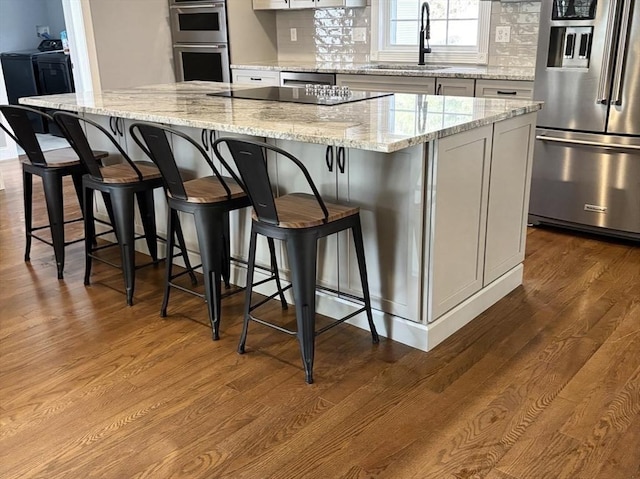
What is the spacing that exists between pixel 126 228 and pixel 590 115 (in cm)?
268

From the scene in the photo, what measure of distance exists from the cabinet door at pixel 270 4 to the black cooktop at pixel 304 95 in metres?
2.01

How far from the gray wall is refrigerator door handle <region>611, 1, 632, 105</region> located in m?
6.86

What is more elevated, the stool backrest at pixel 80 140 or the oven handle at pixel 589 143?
the stool backrest at pixel 80 140

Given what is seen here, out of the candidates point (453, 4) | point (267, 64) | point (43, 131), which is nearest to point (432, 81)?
point (453, 4)

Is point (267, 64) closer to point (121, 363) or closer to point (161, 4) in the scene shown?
point (161, 4)

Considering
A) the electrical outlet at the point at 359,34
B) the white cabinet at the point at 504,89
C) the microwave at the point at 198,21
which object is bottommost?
the white cabinet at the point at 504,89

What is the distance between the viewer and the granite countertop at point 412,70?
13.2 feet

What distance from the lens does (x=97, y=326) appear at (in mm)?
2869

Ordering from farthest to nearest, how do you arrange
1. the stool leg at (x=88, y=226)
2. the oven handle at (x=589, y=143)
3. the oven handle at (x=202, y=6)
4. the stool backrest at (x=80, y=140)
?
the oven handle at (x=202, y=6) < the oven handle at (x=589, y=143) < the stool leg at (x=88, y=226) < the stool backrest at (x=80, y=140)

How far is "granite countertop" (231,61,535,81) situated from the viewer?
4031 mm

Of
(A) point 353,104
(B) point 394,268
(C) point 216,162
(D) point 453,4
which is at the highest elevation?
(D) point 453,4

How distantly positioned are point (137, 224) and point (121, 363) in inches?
53.9

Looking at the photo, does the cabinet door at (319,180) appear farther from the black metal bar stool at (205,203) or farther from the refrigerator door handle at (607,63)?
the refrigerator door handle at (607,63)

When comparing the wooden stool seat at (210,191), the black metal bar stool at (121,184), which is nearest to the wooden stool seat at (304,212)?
the wooden stool seat at (210,191)
